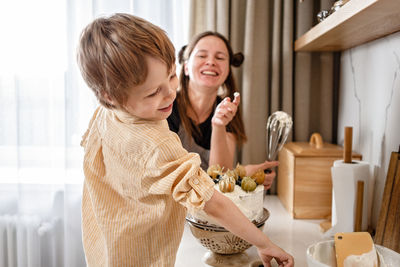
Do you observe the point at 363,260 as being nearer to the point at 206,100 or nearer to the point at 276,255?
the point at 276,255

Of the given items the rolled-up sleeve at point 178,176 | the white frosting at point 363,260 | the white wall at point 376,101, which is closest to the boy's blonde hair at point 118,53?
the rolled-up sleeve at point 178,176

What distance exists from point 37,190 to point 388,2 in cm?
157

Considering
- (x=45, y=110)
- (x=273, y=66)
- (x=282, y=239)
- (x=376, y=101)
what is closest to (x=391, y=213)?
(x=282, y=239)

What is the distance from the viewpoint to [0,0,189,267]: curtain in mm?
1625

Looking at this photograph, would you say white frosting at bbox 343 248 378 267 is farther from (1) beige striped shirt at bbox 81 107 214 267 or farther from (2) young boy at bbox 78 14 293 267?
(1) beige striped shirt at bbox 81 107 214 267

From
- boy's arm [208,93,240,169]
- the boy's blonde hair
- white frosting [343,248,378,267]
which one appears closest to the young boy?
the boy's blonde hair

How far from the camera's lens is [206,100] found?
4.86ft

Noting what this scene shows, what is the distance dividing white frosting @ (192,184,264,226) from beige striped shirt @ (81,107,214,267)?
0.49 ft

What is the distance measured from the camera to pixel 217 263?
0.90m

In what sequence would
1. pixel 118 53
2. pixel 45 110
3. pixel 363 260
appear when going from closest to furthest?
pixel 118 53
pixel 363 260
pixel 45 110

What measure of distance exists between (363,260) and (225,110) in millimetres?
545

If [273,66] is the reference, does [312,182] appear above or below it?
below

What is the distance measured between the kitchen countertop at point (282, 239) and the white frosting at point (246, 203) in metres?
0.11

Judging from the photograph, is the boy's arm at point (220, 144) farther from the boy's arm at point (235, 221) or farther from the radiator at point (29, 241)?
the radiator at point (29, 241)
